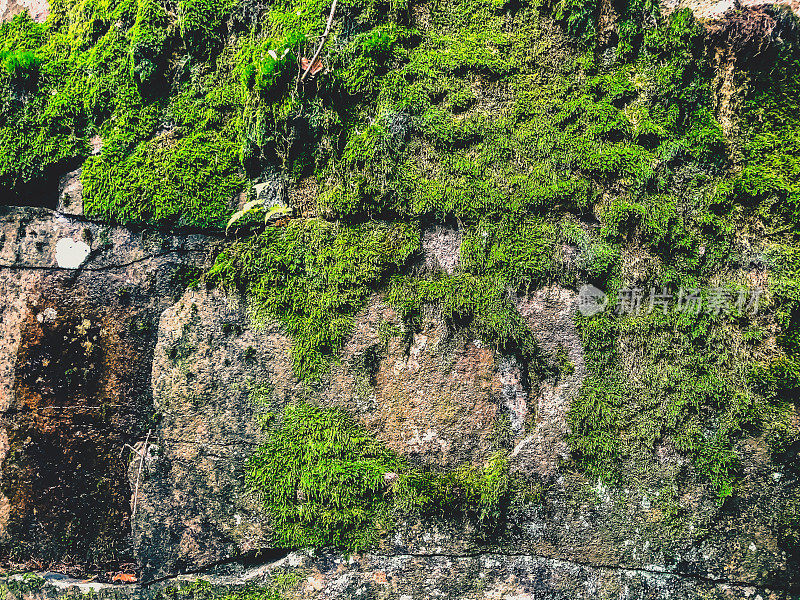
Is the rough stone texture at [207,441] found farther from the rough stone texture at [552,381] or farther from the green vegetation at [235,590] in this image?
the rough stone texture at [552,381]

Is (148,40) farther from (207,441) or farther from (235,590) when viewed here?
(235,590)

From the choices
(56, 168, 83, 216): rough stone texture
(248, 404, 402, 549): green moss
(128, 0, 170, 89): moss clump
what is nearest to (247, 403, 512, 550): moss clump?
(248, 404, 402, 549): green moss

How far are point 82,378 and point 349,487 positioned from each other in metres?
1.42

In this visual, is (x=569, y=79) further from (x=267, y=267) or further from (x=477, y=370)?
(x=267, y=267)

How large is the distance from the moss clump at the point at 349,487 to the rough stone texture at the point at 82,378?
0.74m

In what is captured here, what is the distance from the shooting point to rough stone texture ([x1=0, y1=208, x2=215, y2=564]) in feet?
7.62

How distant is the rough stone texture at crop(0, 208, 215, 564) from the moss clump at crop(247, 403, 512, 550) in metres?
0.74

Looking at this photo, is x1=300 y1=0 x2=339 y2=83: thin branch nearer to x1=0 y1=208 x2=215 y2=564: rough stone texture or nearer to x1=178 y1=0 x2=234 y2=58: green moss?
x1=178 y1=0 x2=234 y2=58: green moss

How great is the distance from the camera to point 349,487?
7.23 ft

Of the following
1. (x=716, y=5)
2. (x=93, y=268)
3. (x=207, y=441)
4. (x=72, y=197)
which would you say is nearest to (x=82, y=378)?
(x=93, y=268)

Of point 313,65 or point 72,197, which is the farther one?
point 72,197

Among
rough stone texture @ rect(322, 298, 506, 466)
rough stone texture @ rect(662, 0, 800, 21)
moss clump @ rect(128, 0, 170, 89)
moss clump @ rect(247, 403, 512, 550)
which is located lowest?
moss clump @ rect(247, 403, 512, 550)

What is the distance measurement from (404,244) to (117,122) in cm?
153

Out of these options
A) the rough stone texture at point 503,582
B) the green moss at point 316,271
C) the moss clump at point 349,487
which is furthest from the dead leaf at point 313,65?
the rough stone texture at point 503,582
